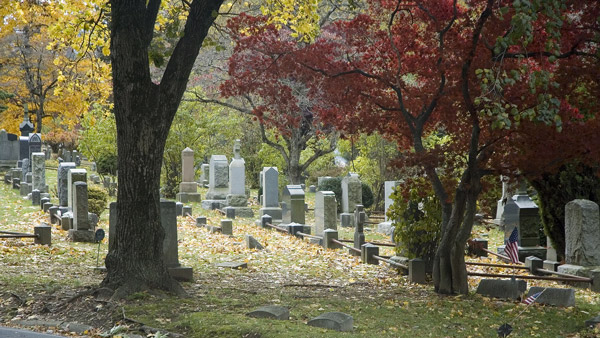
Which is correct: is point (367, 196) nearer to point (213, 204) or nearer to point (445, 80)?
point (213, 204)

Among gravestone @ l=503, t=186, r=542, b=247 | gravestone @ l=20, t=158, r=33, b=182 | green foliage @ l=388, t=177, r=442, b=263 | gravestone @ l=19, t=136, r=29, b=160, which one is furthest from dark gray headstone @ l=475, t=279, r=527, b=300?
gravestone @ l=19, t=136, r=29, b=160

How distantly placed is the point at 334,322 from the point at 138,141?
3.50 m

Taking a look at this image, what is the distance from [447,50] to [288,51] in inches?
114

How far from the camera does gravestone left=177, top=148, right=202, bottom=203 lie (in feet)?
96.0

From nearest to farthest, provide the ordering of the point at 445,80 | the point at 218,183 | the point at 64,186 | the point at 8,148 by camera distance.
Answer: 1. the point at 445,80
2. the point at 64,186
3. the point at 218,183
4. the point at 8,148

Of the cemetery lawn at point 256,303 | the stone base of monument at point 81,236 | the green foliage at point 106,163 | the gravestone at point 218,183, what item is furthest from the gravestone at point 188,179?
the cemetery lawn at point 256,303

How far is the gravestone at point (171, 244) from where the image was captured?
11477 mm

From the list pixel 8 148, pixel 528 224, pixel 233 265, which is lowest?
pixel 233 265

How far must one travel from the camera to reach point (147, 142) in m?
9.59

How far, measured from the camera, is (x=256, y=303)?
949 cm

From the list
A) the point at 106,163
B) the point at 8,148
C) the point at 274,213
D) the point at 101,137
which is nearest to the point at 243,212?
the point at 274,213

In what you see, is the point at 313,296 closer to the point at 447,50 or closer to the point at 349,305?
the point at 349,305

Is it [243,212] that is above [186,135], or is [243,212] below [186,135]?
below

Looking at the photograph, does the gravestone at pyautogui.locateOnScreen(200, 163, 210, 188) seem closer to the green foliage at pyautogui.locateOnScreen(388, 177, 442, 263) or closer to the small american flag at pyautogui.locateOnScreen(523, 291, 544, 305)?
the green foliage at pyautogui.locateOnScreen(388, 177, 442, 263)
